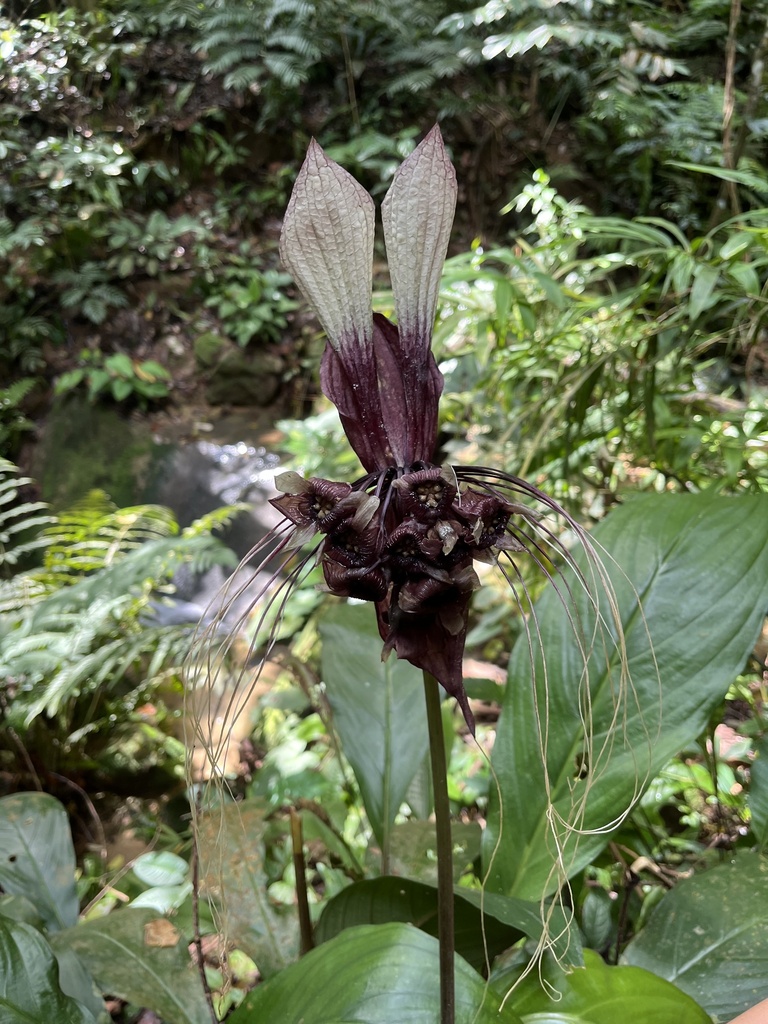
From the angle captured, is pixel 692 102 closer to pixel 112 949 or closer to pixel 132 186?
pixel 132 186

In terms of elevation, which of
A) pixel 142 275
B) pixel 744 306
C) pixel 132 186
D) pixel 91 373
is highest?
pixel 132 186

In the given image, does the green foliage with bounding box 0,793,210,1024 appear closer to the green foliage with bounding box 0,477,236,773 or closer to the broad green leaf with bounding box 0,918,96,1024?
the broad green leaf with bounding box 0,918,96,1024

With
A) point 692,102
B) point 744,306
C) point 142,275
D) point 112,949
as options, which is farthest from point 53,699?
point 692,102

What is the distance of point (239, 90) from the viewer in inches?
192

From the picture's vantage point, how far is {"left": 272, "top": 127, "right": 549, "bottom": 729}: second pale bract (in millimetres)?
424

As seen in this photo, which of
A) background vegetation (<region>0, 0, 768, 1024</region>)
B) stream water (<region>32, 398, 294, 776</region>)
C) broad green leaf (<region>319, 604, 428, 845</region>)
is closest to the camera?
background vegetation (<region>0, 0, 768, 1024</region>)

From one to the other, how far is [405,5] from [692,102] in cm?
233

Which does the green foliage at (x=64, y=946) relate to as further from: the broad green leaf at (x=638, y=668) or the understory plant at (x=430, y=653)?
the broad green leaf at (x=638, y=668)

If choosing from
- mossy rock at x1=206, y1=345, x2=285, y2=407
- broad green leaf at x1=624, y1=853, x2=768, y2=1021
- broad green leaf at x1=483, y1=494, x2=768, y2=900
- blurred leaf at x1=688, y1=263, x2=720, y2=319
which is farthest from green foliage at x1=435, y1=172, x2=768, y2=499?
mossy rock at x1=206, y1=345, x2=285, y2=407

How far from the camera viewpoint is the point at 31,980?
0.68 m

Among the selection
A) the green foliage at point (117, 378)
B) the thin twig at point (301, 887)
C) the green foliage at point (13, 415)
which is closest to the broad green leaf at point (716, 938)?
the thin twig at point (301, 887)

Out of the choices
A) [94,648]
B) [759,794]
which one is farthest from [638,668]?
[94,648]

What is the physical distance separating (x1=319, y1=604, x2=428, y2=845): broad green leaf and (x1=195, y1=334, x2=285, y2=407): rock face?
3.57 metres

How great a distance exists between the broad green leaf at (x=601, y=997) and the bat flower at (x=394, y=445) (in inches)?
14.6
